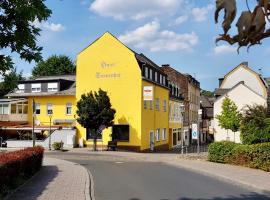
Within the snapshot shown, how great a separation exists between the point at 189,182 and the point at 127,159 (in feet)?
57.0

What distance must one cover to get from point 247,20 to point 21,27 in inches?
228

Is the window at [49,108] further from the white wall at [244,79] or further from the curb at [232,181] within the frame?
the white wall at [244,79]

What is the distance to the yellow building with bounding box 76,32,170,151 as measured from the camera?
44.1 meters

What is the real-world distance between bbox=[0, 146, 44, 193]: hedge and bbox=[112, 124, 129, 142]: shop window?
23.5m

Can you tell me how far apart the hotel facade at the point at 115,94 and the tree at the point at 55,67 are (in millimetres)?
23527

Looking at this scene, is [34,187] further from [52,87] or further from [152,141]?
[52,87]

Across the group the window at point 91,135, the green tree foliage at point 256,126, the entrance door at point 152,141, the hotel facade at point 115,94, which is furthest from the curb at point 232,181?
the entrance door at point 152,141

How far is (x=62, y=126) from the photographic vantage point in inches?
1909

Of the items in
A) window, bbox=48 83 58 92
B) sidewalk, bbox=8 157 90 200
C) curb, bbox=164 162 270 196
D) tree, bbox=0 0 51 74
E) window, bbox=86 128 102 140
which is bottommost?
curb, bbox=164 162 270 196

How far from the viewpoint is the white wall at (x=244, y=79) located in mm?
61875

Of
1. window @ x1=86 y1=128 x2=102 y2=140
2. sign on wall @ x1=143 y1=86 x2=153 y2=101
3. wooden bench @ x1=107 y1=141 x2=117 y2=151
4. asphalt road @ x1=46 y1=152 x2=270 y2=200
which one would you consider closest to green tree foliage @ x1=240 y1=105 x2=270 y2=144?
asphalt road @ x1=46 y1=152 x2=270 y2=200

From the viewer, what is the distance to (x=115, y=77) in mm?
45500

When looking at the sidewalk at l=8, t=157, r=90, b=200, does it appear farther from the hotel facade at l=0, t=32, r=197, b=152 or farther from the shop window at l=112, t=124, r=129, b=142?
the shop window at l=112, t=124, r=129, b=142

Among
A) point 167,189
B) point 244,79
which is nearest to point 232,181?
point 167,189
